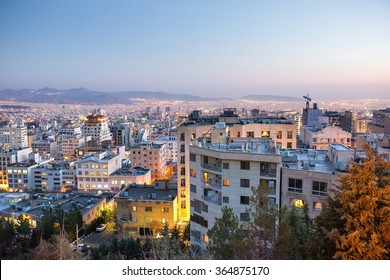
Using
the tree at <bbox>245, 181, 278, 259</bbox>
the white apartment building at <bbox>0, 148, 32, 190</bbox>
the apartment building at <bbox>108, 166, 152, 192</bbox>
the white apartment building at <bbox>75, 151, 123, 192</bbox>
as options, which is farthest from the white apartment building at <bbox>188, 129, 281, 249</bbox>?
the white apartment building at <bbox>0, 148, 32, 190</bbox>

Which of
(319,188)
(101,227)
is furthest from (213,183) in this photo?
(101,227)

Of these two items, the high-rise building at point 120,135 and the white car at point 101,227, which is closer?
the white car at point 101,227

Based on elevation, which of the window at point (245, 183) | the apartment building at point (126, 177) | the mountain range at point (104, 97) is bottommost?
the apartment building at point (126, 177)

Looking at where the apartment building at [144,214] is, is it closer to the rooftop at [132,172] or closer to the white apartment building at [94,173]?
the rooftop at [132,172]

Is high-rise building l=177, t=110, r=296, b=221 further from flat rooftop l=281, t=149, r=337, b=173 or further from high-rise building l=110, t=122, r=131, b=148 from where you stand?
high-rise building l=110, t=122, r=131, b=148

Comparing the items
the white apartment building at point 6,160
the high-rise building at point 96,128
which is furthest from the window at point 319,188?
the high-rise building at point 96,128

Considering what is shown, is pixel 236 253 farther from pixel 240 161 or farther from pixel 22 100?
pixel 22 100

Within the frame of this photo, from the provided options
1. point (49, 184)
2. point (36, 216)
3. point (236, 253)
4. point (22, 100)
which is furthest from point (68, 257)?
point (49, 184)
